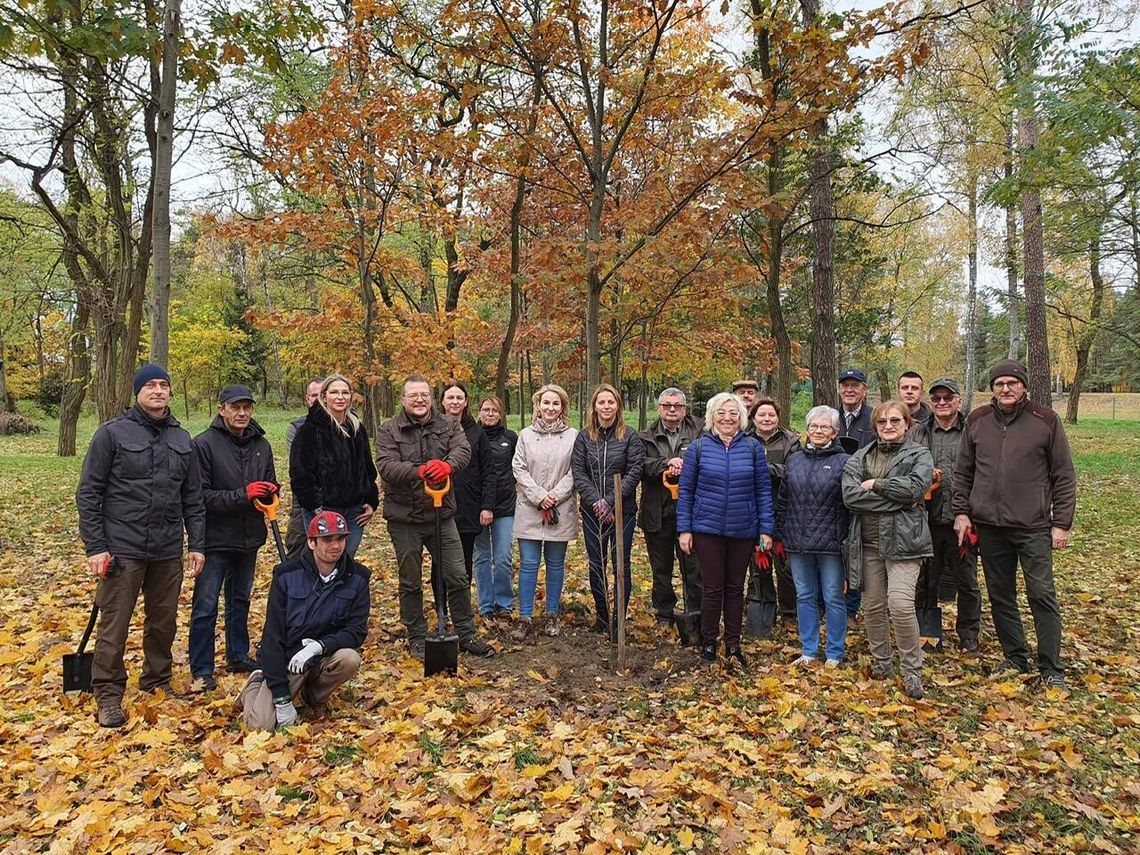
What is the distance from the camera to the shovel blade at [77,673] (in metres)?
4.41

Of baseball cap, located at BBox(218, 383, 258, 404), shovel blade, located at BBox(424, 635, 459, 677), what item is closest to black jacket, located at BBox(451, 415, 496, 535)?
shovel blade, located at BBox(424, 635, 459, 677)

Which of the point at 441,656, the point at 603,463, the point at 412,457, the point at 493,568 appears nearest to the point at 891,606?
the point at 603,463

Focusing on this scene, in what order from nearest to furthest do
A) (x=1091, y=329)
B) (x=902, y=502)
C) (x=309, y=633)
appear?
(x=309, y=633) → (x=902, y=502) → (x=1091, y=329)

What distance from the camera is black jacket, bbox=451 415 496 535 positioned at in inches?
228

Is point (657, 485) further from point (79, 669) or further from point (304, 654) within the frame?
point (79, 669)

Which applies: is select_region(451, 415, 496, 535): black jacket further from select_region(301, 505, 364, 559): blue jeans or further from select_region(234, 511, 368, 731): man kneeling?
select_region(234, 511, 368, 731): man kneeling

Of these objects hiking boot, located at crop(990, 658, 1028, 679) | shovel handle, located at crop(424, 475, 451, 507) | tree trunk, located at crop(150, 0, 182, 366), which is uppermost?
tree trunk, located at crop(150, 0, 182, 366)

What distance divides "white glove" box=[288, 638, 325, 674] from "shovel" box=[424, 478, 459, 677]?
2.94ft

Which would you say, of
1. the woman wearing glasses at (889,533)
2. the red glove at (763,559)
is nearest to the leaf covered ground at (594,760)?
the woman wearing glasses at (889,533)

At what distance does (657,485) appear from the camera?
571 centimetres

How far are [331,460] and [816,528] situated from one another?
138 inches

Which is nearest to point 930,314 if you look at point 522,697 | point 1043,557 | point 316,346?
point 316,346

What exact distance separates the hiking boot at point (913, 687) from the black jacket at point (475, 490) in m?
3.29

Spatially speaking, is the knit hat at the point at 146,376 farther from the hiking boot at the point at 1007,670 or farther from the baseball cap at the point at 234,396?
the hiking boot at the point at 1007,670
